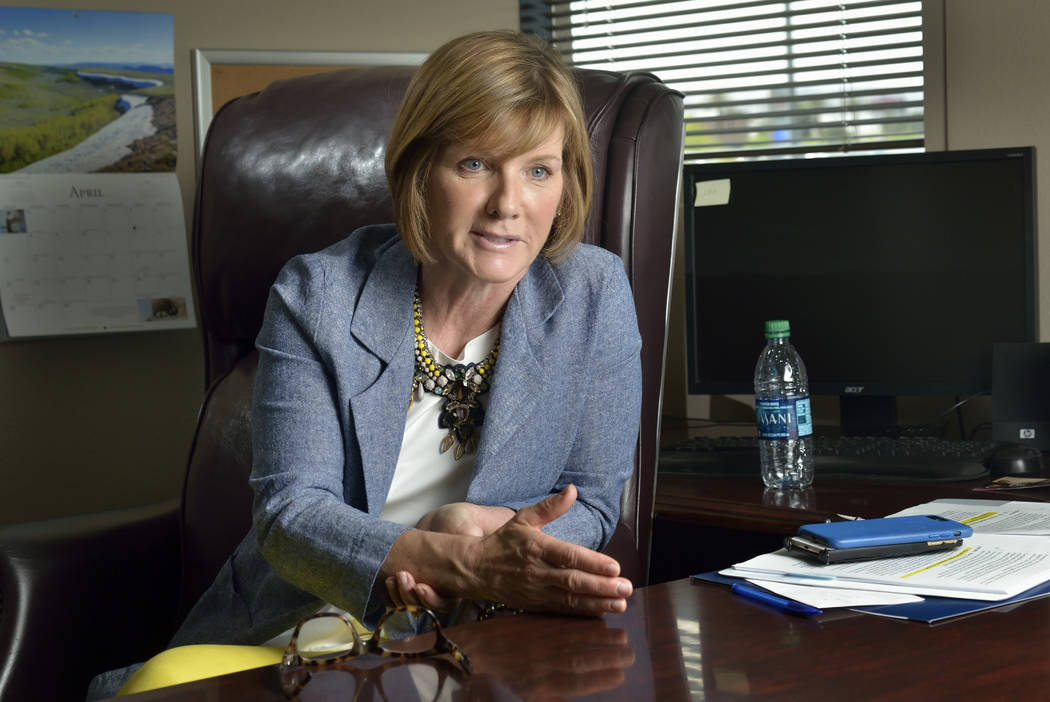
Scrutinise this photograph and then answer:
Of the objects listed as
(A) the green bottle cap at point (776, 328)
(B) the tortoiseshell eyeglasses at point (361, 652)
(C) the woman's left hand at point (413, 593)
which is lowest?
(C) the woman's left hand at point (413, 593)

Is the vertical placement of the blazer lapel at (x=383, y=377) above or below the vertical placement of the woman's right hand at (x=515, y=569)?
above

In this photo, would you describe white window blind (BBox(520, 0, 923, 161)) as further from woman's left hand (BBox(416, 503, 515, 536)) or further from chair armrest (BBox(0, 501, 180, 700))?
chair armrest (BBox(0, 501, 180, 700))

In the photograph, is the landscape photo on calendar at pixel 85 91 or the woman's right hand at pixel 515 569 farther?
the landscape photo on calendar at pixel 85 91

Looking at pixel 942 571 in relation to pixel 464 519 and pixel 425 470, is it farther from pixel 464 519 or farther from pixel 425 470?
pixel 425 470

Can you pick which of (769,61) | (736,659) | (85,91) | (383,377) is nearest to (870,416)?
(769,61)

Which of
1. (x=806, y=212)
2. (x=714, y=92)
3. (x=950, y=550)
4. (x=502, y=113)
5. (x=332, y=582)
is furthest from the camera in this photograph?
(x=714, y=92)

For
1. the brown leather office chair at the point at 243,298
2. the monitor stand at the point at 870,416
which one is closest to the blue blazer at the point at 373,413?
the brown leather office chair at the point at 243,298

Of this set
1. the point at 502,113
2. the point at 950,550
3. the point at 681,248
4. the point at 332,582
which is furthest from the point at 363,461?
the point at 681,248

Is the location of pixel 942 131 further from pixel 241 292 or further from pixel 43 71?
pixel 43 71

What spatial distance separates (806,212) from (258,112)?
3.07ft

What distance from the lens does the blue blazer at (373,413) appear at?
1181mm

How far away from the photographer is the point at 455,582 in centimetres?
103

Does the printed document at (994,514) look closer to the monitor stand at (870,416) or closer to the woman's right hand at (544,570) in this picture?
the woman's right hand at (544,570)

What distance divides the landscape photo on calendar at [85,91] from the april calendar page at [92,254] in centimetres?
4
